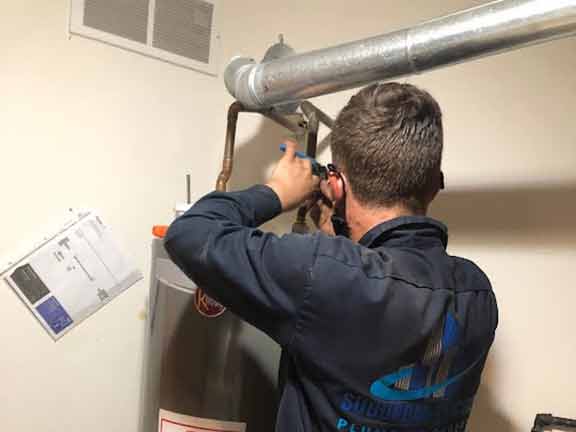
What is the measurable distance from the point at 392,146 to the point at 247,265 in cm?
30

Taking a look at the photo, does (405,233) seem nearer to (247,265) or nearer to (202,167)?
(247,265)

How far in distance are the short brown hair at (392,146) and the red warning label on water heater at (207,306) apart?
337mm

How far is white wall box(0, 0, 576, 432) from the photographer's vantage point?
1.08m

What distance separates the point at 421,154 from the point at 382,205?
10 cm

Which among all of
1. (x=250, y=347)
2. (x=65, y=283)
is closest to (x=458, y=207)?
(x=250, y=347)

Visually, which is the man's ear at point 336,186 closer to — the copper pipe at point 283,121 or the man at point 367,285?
the man at point 367,285

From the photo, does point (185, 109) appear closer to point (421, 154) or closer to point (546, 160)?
point (421, 154)

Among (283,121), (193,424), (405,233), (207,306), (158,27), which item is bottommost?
(193,424)

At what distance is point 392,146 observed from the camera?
0.80m

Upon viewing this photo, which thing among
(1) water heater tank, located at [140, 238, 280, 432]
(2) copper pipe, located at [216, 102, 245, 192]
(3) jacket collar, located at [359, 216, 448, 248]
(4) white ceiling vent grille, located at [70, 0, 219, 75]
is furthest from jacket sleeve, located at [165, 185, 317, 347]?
(4) white ceiling vent grille, located at [70, 0, 219, 75]

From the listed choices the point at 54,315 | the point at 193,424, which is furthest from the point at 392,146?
the point at 54,315

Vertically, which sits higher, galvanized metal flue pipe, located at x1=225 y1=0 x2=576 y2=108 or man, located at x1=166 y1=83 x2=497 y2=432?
galvanized metal flue pipe, located at x1=225 y1=0 x2=576 y2=108

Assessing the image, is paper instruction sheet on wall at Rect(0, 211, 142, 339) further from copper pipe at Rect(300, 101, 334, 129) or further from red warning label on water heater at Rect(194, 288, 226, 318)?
copper pipe at Rect(300, 101, 334, 129)

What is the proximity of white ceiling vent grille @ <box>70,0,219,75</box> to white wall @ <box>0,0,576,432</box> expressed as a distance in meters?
0.03
